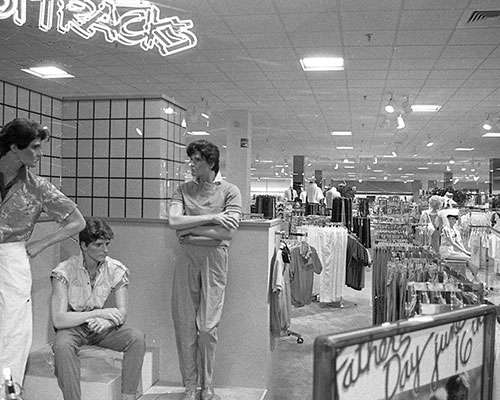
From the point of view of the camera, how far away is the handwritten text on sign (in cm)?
90

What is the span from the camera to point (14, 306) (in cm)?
244

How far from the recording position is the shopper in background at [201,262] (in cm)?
322

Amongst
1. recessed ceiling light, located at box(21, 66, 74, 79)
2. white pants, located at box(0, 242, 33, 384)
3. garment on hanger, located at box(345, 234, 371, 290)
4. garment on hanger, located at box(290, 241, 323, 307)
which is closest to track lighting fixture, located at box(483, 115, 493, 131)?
garment on hanger, located at box(345, 234, 371, 290)

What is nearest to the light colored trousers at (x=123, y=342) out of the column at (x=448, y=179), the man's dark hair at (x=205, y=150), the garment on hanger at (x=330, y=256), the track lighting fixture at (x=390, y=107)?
the man's dark hair at (x=205, y=150)

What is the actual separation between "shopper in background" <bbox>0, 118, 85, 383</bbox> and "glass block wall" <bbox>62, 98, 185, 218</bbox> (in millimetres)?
1251

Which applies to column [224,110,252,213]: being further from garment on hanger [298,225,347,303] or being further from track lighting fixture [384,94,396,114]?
garment on hanger [298,225,347,303]

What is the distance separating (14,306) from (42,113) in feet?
6.01

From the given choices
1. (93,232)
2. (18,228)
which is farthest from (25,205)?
(93,232)

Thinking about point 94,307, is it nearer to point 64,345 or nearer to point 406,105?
point 64,345

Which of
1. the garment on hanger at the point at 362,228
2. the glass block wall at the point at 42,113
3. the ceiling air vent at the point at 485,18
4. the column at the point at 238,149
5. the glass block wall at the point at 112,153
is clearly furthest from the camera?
the column at the point at 238,149

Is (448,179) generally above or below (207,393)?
above

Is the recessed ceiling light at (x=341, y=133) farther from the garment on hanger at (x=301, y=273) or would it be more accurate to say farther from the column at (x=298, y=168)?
the garment on hanger at (x=301, y=273)

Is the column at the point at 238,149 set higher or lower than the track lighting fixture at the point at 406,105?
lower

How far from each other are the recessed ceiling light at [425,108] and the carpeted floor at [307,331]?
3.89 metres
